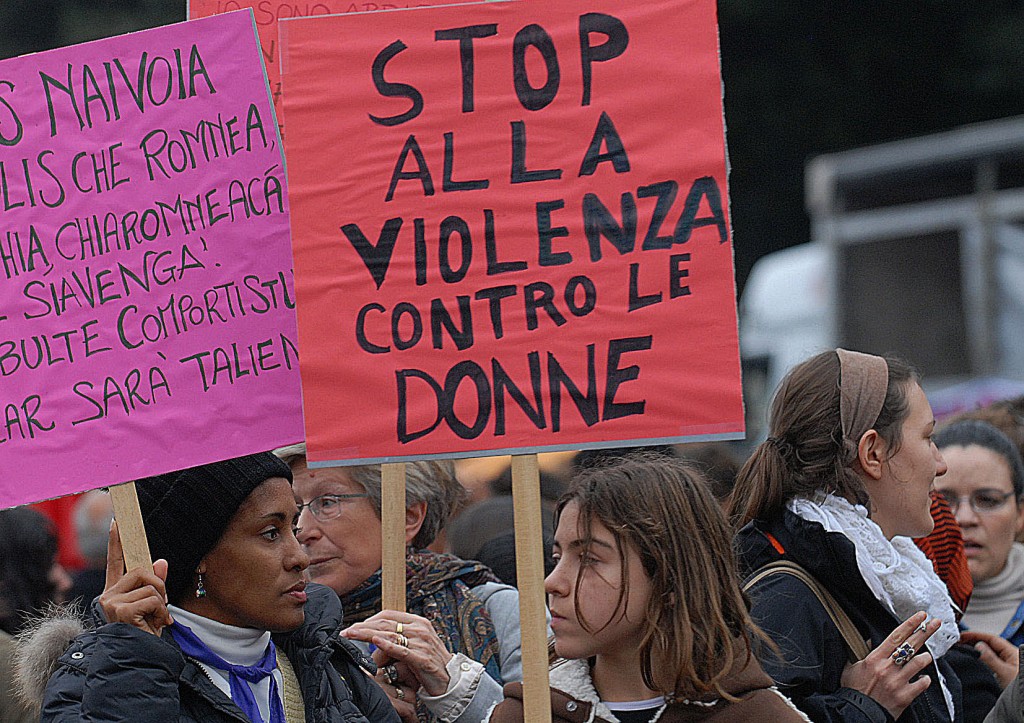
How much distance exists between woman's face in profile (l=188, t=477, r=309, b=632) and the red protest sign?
20 cm

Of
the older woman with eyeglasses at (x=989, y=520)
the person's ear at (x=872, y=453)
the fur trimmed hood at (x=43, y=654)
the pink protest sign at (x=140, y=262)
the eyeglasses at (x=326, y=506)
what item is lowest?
the older woman with eyeglasses at (x=989, y=520)

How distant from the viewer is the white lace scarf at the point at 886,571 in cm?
338

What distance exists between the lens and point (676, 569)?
10.0 ft

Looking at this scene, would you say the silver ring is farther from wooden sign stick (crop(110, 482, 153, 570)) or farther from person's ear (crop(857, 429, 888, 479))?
wooden sign stick (crop(110, 482, 153, 570))

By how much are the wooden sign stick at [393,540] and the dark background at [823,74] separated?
15150 millimetres

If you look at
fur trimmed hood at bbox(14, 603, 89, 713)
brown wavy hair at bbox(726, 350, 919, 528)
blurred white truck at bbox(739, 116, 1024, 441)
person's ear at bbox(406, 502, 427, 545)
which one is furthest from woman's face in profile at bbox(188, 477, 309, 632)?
blurred white truck at bbox(739, 116, 1024, 441)

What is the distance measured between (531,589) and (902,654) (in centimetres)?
88

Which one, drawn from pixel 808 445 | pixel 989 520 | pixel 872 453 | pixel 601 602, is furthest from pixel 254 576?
pixel 989 520

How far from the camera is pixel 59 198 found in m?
3.19

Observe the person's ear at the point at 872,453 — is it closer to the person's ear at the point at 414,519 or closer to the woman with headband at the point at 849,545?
the woman with headband at the point at 849,545

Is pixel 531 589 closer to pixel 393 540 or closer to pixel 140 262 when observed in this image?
pixel 393 540

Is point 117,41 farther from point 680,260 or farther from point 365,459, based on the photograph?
point 680,260

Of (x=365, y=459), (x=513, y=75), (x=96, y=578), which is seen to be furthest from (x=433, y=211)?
(x=96, y=578)

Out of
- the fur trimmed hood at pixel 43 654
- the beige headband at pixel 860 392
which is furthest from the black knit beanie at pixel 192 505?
the beige headband at pixel 860 392
